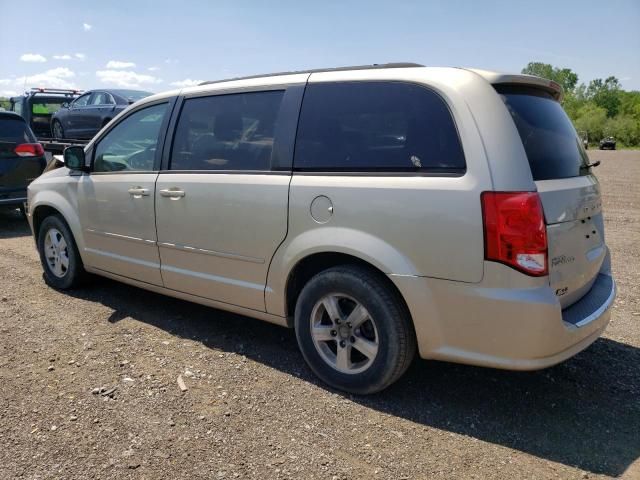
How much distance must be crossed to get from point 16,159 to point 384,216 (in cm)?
768

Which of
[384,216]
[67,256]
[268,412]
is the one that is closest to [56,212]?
[67,256]

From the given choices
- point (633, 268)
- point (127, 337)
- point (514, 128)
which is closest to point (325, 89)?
point (514, 128)

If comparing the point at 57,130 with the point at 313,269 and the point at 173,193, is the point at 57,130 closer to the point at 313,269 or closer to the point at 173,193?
the point at 173,193

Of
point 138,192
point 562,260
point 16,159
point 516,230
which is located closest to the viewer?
point 516,230

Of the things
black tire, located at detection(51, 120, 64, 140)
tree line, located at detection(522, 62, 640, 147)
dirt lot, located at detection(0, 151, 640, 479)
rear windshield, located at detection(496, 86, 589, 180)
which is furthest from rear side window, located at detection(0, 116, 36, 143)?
tree line, located at detection(522, 62, 640, 147)

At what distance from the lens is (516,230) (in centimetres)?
260

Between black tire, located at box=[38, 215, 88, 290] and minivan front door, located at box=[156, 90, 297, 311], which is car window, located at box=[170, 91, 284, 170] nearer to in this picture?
minivan front door, located at box=[156, 90, 297, 311]

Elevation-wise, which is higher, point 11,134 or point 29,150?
point 11,134

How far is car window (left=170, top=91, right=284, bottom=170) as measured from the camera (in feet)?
11.7

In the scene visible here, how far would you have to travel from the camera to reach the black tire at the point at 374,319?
2.98m

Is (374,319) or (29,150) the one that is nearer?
(374,319)

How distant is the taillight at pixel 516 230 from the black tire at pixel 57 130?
14426 mm

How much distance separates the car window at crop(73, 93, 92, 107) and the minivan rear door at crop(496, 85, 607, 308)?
41.7 feet

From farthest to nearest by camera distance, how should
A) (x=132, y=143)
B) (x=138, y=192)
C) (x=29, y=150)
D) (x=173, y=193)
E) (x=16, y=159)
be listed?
(x=29, y=150), (x=16, y=159), (x=132, y=143), (x=138, y=192), (x=173, y=193)
